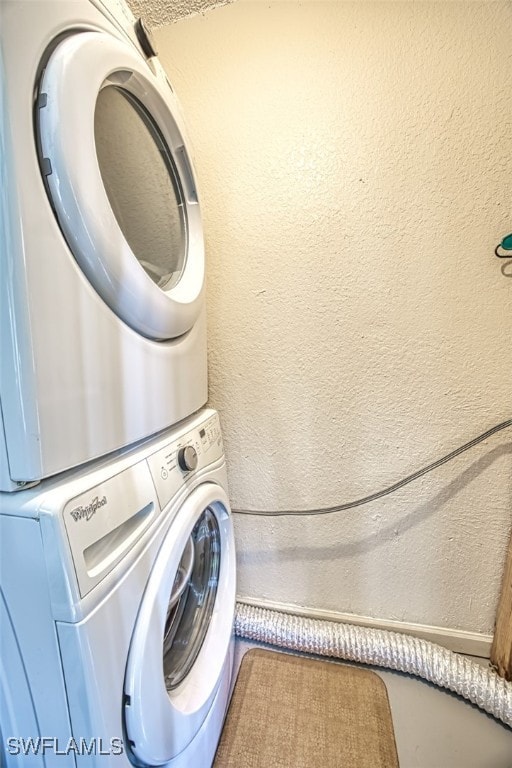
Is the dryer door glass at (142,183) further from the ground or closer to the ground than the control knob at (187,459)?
further from the ground

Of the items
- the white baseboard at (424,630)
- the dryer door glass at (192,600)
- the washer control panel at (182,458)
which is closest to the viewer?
the washer control panel at (182,458)

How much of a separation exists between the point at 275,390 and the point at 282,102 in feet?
2.73

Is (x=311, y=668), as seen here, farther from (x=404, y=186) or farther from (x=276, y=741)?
(x=404, y=186)

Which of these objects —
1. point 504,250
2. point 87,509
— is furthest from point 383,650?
point 504,250

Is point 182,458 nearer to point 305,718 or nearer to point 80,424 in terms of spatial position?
point 80,424

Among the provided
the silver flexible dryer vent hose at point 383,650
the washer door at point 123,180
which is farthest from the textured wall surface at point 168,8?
the silver flexible dryer vent hose at point 383,650

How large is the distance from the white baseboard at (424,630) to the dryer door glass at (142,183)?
3.64 feet

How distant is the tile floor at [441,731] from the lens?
0.84 m

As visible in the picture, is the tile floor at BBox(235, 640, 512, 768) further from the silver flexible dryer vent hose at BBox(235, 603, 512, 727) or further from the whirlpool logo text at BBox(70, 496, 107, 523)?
the whirlpool logo text at BBox(70, 496, 107, 523)

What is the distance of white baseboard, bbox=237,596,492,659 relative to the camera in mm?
1044

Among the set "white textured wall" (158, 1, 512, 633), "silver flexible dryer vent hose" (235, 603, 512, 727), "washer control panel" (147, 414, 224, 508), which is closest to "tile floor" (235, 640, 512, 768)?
"silver flexible dryer vent hose" (235, 603, 512, 727)

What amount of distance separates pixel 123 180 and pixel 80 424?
47 cm

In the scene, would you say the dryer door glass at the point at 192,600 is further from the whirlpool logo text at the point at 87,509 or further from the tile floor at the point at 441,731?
the tile floor at the point at 441,731

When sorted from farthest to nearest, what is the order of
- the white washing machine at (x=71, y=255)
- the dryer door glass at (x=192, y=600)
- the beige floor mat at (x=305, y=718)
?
the beige floor mat at (x=305, y=718) < the dryer door glass at (x=192, y=600) < the white washing machine at (x=71, y=255)
